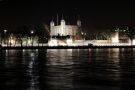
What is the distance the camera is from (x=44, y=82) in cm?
1972

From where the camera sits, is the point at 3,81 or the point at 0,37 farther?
the point at 0,37

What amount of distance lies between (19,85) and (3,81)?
6.31 ft

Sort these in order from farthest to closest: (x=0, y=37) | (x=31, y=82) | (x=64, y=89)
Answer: (x=0, y=37), (x=31, y=82), (x=64, y=89)

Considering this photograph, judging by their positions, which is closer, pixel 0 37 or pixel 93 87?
pixel 93 87

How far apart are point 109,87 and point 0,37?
599 feet

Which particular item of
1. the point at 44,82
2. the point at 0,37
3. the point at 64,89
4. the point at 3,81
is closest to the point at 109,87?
the point at 64,89

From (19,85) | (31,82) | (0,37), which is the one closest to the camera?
(19,85)

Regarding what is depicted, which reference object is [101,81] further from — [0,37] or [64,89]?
[0,37]

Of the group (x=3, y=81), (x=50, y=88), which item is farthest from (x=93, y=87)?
Result: (x=3, y=81)

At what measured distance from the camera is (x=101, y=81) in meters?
20.1

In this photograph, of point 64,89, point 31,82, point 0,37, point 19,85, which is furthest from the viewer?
point 0,37

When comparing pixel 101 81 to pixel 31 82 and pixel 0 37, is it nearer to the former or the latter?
pixel 31 82

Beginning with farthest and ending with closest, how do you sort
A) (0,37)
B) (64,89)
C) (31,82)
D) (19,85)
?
(0,37), (31,82), (19,85), (64,89)

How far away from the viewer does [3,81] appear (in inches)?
789
